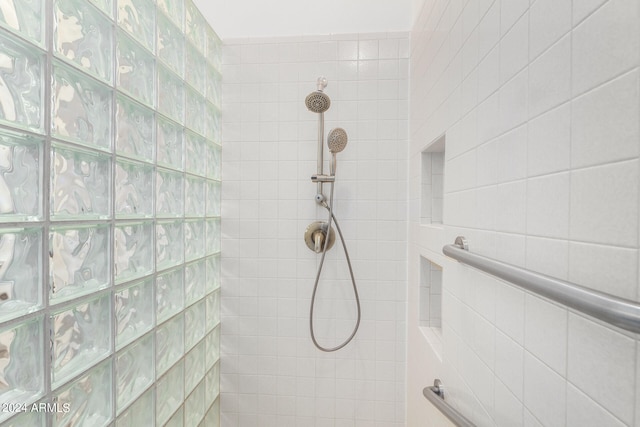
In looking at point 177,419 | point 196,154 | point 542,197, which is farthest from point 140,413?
point 542,197

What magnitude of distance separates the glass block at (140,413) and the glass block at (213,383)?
0.50 metres

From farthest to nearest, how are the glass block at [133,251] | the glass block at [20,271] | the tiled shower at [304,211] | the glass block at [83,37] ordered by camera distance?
1. the glass block at [133,251]
2. the glass block at [83,37]
3. the glass block at [20,271]
4. the tiled shower at [304,211]

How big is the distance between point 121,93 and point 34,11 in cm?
23

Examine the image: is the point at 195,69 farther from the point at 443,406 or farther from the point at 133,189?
the point at 443,406

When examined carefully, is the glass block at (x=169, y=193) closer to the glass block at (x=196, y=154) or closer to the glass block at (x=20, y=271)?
the glass block at (x=196, y=154)

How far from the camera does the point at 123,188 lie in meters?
0.82

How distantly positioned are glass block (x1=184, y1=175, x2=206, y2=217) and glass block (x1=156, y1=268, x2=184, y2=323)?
25 centimetres

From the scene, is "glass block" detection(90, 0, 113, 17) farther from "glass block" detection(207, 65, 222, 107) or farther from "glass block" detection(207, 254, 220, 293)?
"glass block" detection(207, 254, 220, 293)

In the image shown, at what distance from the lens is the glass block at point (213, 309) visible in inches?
56.5

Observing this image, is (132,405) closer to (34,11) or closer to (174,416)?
(174,416)

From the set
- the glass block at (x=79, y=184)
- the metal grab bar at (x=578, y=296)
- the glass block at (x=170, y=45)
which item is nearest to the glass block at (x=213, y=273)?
the glass block at (x=79, y=184)

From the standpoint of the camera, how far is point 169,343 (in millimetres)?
1061

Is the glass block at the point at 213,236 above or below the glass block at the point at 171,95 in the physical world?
below

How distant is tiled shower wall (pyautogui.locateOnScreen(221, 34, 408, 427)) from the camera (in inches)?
60.1
